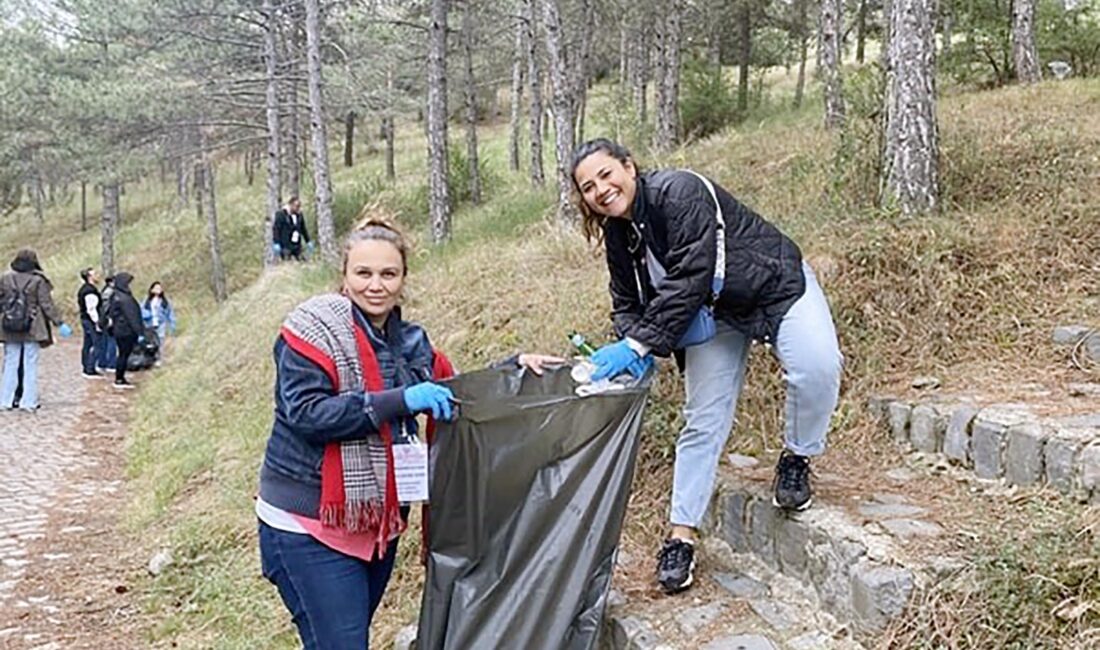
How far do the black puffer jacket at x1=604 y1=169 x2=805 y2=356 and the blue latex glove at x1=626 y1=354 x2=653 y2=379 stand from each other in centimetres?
8

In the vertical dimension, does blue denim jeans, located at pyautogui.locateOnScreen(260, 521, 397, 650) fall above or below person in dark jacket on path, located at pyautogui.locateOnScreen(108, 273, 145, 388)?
above

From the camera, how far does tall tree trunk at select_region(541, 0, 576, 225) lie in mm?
9203

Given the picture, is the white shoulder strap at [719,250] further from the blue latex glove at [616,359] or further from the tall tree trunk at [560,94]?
the tall tree trunk at [560,94]

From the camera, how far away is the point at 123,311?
11953 millimetres

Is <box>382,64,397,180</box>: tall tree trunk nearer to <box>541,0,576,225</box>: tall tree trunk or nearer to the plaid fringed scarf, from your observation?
<box>541,0,576,225</box>: tall tree trunk

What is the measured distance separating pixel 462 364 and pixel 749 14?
1277 centimetres

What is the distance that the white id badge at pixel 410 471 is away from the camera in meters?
2.53

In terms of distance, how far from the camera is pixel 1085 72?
12.1 metres

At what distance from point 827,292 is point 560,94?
5192 millimetres

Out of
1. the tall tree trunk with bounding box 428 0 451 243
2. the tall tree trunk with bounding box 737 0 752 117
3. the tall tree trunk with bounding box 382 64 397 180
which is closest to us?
the tall tree trunk with bounding box 428 0 451 243

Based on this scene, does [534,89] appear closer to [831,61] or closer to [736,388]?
[831,61]

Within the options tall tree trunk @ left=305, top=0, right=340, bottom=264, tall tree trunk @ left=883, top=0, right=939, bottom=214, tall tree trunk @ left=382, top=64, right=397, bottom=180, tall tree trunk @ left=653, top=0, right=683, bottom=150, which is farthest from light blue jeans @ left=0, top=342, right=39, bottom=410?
tall tree trunk @ left=382, top=64, right=397, bottom=180

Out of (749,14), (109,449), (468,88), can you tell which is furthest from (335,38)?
(109,449)

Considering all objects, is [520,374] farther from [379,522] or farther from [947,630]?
[947,630]
